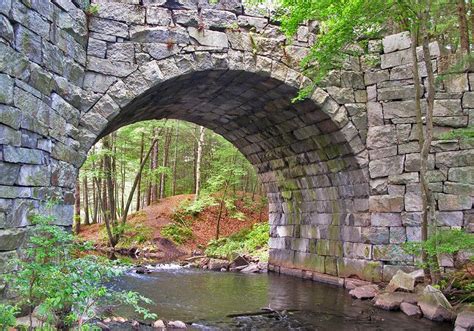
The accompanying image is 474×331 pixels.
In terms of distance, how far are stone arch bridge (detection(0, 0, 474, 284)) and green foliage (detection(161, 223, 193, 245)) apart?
7314 millimetres

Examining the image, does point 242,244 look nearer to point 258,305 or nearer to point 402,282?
point 258,305

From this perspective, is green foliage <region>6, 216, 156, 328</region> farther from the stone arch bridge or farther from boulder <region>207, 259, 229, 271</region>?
boulder <region>207, 259, 229, 271</region>

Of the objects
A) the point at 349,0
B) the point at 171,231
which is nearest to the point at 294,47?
the point at 349,0

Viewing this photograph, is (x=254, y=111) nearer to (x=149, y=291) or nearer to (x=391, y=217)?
(x=391, y=217)

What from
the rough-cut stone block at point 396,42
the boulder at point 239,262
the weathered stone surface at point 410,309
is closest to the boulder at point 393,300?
the weathered stone surface at point 410,309

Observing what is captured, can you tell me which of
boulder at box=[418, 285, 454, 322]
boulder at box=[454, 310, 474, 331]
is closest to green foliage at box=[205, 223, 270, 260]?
boulder at box=[418, 285, 454, 322]

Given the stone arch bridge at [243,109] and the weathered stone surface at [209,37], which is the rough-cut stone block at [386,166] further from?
the weathered stone surface at [209,37]

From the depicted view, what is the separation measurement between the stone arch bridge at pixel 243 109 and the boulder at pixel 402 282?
0.42 metres

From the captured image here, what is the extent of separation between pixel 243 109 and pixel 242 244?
7.25 meters

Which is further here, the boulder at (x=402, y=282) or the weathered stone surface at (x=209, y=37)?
the boulder at (x=402, y=282)

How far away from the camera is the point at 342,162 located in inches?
340

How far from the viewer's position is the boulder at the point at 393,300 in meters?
6.80

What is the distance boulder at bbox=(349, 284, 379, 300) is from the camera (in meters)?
7.60

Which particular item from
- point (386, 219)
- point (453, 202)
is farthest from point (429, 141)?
point (386, 219)
